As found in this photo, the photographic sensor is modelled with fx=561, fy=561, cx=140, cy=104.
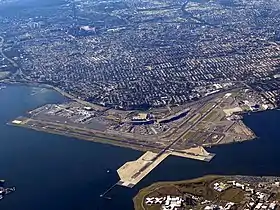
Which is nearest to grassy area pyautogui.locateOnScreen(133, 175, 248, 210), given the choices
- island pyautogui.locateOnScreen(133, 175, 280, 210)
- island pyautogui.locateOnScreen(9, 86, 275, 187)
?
island pyautogui.locateOnScreen(133, 175, 280, 210)

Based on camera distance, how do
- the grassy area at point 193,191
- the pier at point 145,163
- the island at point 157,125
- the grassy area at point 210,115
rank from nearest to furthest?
the grassy area at point 193,191 → the pier at point 145,163 → the island at point 157,125 → the grassy area at point 210,115

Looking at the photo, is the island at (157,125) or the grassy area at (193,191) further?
the island at (157,125)

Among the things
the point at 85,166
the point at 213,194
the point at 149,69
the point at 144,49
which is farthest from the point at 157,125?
the point at 144,49

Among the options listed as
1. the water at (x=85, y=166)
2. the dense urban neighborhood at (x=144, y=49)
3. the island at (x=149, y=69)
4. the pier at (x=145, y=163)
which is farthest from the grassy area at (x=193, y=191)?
the dense urban neighborhood at (x=144, y=49)

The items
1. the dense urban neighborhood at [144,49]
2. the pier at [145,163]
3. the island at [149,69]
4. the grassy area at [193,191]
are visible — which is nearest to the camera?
the grassy area at [193,191]

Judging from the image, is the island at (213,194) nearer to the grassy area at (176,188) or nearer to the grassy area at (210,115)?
the grassy area at (176,188)

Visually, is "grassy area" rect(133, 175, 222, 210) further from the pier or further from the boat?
the boat
